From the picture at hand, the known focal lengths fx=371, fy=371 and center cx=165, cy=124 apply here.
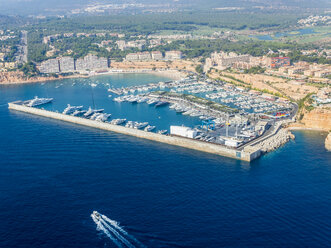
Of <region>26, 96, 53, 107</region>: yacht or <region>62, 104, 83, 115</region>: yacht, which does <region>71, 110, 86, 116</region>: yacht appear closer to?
<region>62, 104, 83, 115</region>: yacht

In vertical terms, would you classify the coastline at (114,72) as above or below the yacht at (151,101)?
above

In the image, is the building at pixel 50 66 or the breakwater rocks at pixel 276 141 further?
the building at pixel 50 66

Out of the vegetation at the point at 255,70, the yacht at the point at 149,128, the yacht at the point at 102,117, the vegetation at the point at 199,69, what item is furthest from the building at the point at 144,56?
the yacht at the point at 149,128

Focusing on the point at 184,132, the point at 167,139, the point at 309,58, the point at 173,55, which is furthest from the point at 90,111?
the point at 173,55

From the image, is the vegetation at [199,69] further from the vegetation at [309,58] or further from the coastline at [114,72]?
the vegetation at [309,58]

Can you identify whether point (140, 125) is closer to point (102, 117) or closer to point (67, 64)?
point (102, 117)

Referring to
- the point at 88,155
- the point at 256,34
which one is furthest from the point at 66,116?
the point at 256,34
